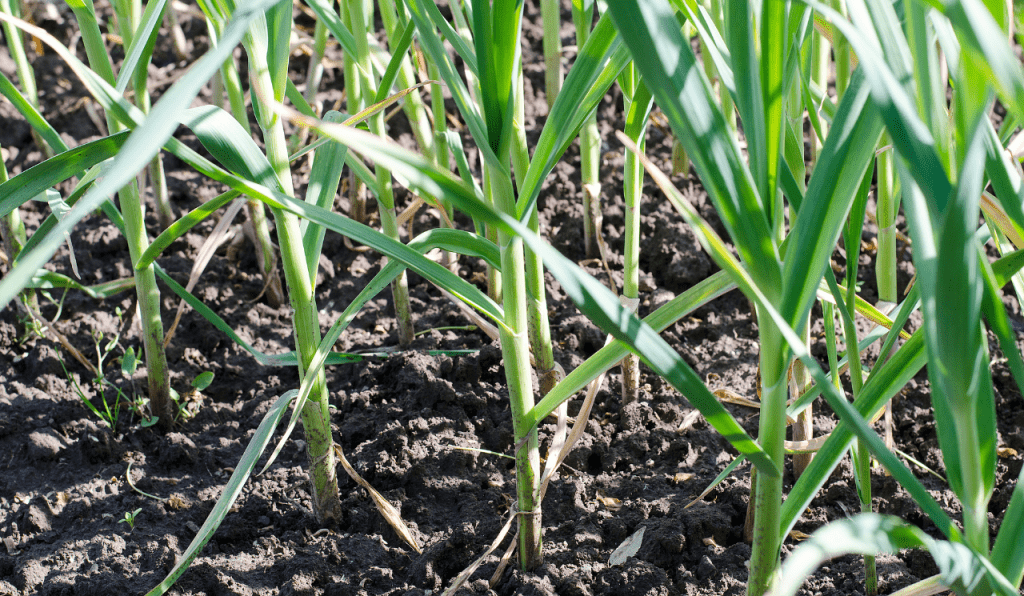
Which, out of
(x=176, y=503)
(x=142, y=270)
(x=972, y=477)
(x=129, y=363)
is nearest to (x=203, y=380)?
(x=129, y=363)

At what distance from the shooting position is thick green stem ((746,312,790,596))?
0.63m

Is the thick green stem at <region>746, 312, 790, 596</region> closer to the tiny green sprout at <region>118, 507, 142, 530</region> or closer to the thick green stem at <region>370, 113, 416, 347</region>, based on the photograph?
the thick green stem at <region>370, 113, 416, 347</region>

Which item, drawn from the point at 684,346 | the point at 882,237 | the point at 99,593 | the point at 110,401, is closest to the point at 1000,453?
the point at 882,237

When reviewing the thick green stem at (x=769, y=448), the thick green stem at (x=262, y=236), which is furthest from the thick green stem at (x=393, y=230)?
the thick green stem at (x=769, y=448)

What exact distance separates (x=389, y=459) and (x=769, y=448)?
695 mm

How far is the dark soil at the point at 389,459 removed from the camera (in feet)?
3.42

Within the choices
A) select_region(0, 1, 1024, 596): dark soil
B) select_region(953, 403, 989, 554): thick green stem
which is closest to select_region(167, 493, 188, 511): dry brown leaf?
select_region(0, 1, 1024, 596): dark soil

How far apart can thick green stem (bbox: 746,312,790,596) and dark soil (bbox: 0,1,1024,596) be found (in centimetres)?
28

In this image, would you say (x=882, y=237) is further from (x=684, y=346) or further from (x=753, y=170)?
(x=753, y=170)

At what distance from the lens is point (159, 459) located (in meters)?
1.28

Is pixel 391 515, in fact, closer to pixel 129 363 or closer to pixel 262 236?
pixel 129 363

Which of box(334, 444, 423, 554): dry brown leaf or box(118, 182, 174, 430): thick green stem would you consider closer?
box(334, 444, 423, 554): dry brown leaf

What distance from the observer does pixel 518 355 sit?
856 mm

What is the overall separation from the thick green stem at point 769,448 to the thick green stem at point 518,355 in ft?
0.88
